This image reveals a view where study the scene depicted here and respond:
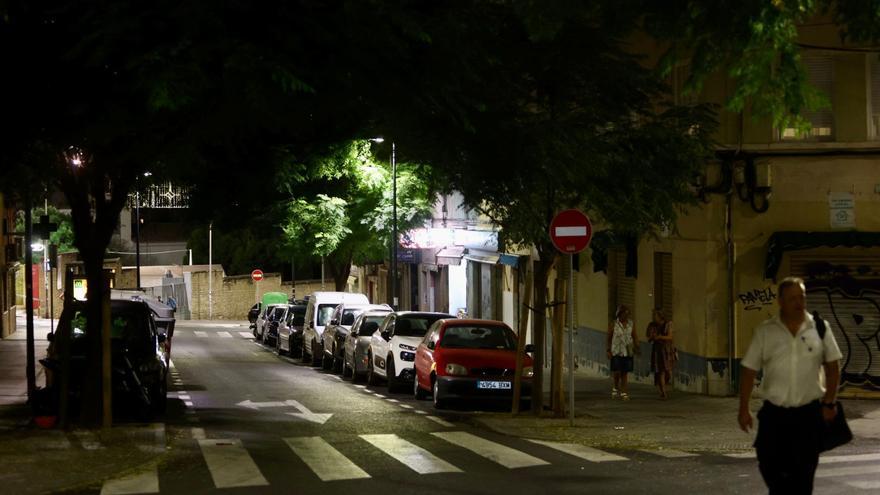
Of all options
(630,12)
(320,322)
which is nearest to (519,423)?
(630,12)

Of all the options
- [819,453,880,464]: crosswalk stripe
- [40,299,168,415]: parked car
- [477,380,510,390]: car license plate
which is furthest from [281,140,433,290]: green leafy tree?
[819,453,880,464]: crosswalk stripe

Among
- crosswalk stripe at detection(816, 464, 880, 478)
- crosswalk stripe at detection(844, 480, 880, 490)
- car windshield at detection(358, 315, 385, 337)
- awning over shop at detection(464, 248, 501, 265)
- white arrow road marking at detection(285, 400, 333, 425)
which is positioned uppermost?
awning over shop at detection(464, 248, 501, 265)

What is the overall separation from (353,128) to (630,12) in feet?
89.8

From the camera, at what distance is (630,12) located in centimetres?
1173

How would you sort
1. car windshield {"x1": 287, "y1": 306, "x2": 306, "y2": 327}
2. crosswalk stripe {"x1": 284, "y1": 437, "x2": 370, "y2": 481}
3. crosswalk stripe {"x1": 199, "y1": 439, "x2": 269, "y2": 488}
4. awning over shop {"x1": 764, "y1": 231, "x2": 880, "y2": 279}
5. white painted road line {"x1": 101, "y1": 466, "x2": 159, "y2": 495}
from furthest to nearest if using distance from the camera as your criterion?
car windshield {"x1": 287, "y1": 306, "x2": 306, "y2": 327}, awning over shop {"x1": 764, "y1": 231, "x2": 880, "y2": 279}, crosswalk stripe {"x1": 284, "y1": 437, "x2": 370, "y2": 481}, crosswalk stripe {"x1": 199, "y1": 439, "x2": 269, "y2": 488}, white painted road line {"x1": 101, "y1": 466, "x2": 159, "y2": 495}

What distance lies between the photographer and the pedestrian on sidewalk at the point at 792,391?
27.5 ft

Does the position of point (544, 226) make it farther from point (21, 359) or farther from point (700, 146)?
point (21, 359)

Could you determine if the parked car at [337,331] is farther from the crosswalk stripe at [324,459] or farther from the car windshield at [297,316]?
the crosswalk stripe at [324,459]

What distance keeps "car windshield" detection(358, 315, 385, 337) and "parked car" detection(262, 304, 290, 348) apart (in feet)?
53.0

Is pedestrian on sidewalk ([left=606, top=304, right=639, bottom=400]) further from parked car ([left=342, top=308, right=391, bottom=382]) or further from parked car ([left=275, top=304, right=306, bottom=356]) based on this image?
parked car ([left=275, top=304, right=306, bottom=356])

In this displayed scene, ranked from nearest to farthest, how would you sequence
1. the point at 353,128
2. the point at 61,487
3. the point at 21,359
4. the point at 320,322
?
the point at 61,487 < the point at 21,359 < the point at 320,322 < the point at 353,128

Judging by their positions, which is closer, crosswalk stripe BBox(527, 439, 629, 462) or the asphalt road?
the asphalt road

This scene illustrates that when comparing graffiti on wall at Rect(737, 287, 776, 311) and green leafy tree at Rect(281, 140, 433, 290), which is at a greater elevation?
green leafy tree at Rect(281, 140, 433, 290)

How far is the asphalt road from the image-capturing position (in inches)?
471
